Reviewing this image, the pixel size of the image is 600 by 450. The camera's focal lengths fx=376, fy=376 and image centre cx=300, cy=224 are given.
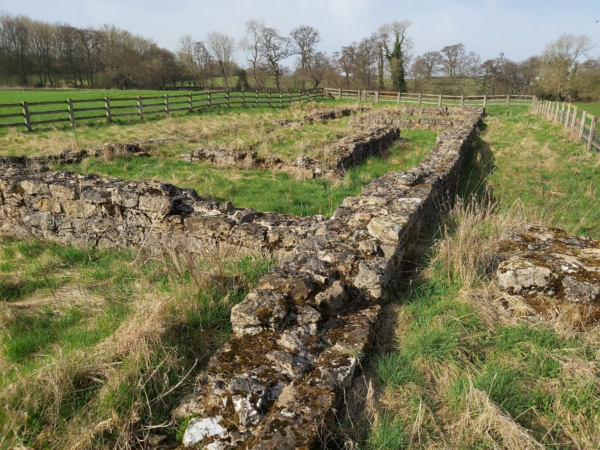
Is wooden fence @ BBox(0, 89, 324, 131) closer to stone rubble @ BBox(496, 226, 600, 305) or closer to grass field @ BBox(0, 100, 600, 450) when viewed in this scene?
grass field @ BBox(0, 100, 600, 450)

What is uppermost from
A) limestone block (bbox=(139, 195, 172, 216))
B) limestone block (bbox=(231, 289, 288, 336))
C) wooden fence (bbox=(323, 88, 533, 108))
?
wooden fence (bbox=(323, 88, 533, 108))

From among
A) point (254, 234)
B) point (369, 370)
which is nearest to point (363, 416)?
point (369, 370)

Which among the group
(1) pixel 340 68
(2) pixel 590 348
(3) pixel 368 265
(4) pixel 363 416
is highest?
(1) pixel 340 68

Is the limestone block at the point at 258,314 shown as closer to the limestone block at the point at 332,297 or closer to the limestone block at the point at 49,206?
the limestone block at the point at 332,297

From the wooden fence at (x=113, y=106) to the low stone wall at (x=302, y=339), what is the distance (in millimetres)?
16567

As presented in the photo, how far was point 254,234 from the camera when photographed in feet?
16.1

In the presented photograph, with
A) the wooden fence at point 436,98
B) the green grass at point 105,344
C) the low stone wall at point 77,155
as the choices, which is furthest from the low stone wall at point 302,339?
the wooden fence at point 436,98

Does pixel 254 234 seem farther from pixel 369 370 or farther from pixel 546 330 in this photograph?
pixel 546 330

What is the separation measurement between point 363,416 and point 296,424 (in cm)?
50

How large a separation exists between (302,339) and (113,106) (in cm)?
2171

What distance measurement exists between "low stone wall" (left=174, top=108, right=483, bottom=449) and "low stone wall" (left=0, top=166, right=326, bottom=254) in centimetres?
103

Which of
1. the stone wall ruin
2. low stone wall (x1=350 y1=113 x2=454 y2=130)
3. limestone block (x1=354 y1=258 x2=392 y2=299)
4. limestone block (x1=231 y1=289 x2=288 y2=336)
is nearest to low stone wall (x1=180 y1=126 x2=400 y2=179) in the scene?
the stone wall ruin

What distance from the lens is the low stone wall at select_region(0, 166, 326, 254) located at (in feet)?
16.3

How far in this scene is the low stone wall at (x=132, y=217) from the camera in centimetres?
498
